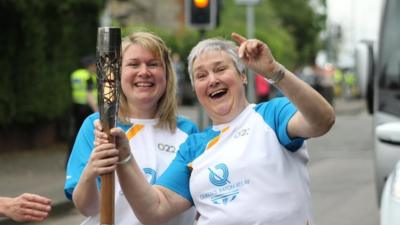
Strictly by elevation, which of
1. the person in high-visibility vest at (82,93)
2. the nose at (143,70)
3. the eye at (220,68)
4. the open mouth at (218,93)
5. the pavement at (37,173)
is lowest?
the pavement at (37,173)

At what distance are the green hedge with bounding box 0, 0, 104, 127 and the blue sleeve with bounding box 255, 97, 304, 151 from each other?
12163 mm

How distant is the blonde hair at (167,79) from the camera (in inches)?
144

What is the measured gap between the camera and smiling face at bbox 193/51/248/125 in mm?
3334

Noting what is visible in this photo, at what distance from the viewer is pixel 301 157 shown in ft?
10.8

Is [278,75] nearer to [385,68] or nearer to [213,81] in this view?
[213,81]

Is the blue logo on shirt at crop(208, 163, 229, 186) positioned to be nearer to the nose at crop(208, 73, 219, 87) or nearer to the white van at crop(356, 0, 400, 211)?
the nose at crop(208, 73, 219, 87)

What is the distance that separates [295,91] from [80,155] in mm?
1074

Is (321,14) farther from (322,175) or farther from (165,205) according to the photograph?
(165,205)

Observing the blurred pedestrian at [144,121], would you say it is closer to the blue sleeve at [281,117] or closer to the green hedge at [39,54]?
the blue sleeve at [281,117]

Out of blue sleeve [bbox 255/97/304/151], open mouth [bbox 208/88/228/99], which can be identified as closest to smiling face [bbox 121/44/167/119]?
open mouth [bbox 208/88/228/99]

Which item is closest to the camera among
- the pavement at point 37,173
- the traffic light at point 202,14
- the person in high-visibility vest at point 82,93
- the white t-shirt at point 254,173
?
the white t-shirt at point 254,173

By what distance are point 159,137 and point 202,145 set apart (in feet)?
1.37

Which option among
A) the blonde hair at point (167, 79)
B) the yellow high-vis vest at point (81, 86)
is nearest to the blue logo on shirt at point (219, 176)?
the blonde hair at point (167, 79)

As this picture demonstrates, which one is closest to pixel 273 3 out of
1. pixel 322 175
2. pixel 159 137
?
pixel 322 175
